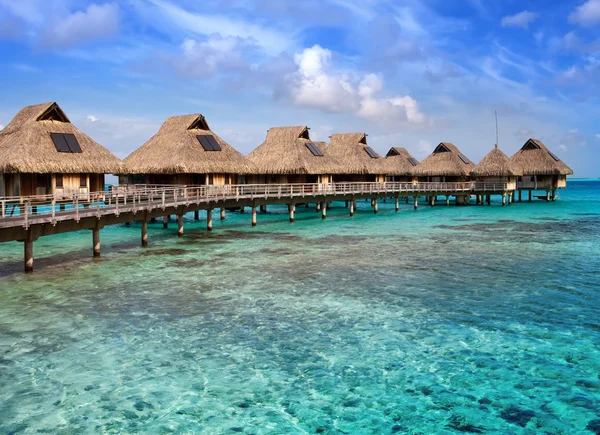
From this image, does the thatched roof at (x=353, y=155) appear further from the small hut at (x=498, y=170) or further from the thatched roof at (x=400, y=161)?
the small hut at (x=498, y=170)

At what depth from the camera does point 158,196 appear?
29484 mm

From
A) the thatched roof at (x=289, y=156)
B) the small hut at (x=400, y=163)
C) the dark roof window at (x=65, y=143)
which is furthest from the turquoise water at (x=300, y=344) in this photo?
the small hut at (x=400, y=163)

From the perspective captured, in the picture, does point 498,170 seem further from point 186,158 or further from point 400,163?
point 186,158

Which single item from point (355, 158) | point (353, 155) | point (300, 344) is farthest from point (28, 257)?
point (353, 155)

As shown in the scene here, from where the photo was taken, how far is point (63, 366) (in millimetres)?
10859

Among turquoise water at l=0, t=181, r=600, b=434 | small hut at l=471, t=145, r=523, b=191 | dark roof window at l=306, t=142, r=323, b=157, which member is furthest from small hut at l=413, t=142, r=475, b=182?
turquoise water at l=0, t=181, r=600, b=434

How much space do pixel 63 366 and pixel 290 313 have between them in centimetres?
605

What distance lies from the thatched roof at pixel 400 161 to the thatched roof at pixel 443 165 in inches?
66.2

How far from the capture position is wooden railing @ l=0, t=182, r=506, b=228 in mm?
20422

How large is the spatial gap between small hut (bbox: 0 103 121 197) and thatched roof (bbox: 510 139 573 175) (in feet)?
163

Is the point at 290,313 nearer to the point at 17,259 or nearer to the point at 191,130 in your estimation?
the point at 17,259

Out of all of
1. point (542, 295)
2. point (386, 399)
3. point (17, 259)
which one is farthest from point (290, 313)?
point (17, 259)

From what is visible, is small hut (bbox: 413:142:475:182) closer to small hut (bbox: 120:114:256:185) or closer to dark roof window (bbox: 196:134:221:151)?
small hut (bbox: 120:114:256:185)

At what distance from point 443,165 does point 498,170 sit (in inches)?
303
